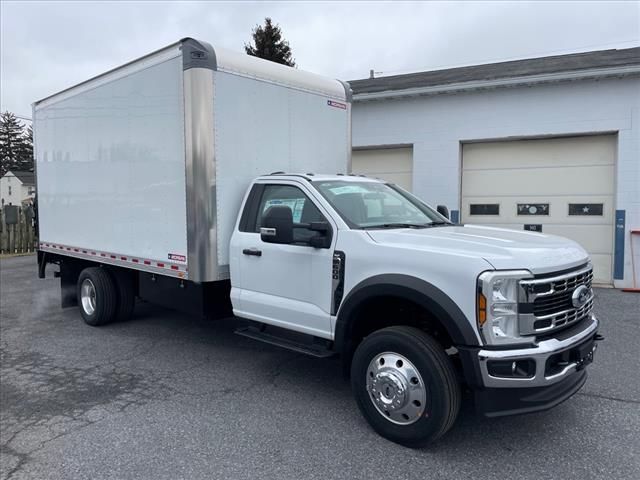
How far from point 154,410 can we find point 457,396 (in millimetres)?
2588

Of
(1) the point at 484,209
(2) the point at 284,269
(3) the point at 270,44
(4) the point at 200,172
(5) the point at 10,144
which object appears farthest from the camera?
(5) the point at 10,144

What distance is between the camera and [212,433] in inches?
159

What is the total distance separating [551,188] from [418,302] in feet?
25.3

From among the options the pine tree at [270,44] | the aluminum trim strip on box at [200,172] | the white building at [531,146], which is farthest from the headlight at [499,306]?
the pine tree at [270,44]

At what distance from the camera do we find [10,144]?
261 ft

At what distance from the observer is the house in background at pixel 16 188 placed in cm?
6444

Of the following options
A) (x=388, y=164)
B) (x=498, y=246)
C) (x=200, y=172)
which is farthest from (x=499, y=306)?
(x=388, y=164)

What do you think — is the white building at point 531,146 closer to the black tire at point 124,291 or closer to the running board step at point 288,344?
the black tire at point 124,291

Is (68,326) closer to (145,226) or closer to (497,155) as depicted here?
(145,226)

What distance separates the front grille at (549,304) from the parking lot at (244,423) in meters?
0.95

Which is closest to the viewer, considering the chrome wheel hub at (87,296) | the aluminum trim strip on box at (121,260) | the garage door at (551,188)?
the aluminum trim strip on box at (121,260)

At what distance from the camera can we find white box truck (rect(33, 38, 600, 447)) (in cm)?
347

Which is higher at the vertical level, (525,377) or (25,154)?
(25,154)

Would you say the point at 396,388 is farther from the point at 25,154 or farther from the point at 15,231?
the point at 25,154
